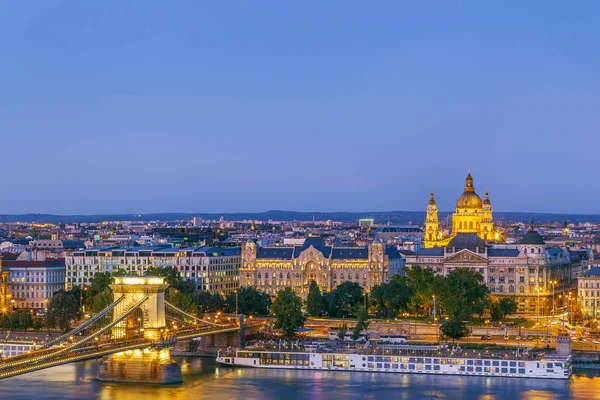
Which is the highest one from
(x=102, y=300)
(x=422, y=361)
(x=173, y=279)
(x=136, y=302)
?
(x=173, y=279)

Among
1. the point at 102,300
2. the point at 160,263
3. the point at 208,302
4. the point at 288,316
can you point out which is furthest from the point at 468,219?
the point at 102,300

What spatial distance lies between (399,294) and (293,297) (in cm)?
674

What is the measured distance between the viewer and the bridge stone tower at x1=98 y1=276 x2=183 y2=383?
163 ft

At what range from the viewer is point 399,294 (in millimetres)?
67875

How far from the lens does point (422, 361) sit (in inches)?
2105

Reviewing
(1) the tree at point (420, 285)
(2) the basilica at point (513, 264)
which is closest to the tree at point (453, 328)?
(1) the tree at point (420, 285)

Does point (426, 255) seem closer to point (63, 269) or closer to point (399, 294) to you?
point (399, 294)

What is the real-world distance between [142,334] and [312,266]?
2835cm

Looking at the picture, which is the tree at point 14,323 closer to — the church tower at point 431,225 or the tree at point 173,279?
the tree at point 173,279

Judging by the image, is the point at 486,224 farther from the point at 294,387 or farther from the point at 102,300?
the point at 294,387

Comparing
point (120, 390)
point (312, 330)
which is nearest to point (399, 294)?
point (312, 330)

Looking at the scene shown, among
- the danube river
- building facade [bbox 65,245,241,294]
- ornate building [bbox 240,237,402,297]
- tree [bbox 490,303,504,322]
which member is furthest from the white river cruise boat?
building facade [bbox 65,245,241,294]

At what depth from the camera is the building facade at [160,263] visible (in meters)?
79.2

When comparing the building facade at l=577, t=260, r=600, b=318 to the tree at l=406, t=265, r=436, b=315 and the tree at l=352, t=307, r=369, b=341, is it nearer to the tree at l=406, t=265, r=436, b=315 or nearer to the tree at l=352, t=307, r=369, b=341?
the tree at l=406, t=265, r=436, b=315
